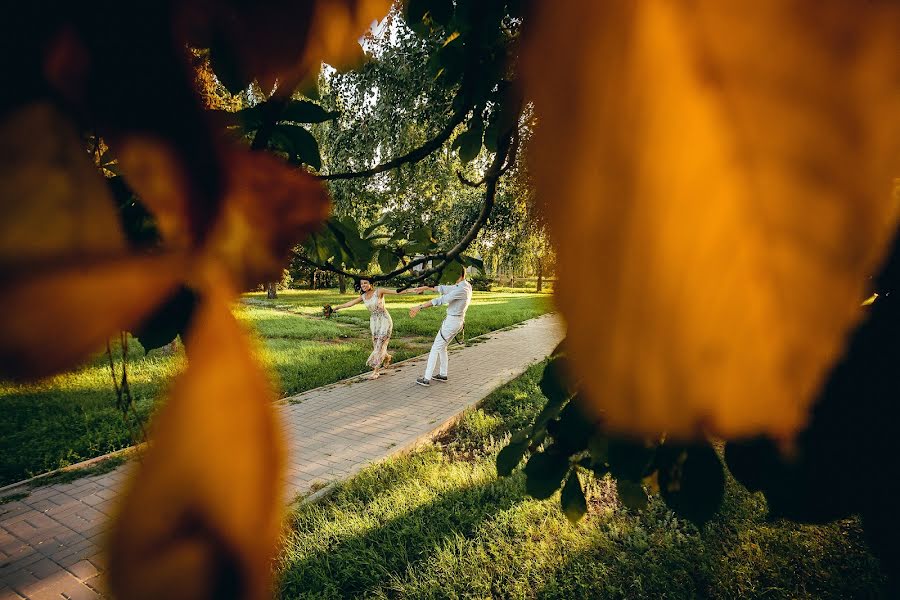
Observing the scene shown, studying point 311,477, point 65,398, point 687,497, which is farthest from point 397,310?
point 687,497

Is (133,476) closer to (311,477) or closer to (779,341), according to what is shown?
(779,341)

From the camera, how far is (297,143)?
2.53ft

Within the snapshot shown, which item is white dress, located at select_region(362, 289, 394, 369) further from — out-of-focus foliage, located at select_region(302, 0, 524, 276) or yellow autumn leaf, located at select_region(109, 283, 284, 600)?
yellow autumn leaf, located at select_region(109, 283, 284, 600)

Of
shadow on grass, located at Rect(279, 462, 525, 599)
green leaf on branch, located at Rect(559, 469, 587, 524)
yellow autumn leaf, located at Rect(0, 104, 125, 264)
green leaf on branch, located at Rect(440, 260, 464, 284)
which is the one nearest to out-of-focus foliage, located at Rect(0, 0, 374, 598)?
yellow autumn leaf, located at Rect(0, 104, 125, 264)

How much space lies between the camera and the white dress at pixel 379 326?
710 centimetres

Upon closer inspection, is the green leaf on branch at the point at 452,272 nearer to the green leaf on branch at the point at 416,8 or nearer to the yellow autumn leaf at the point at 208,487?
the green leaf on branch at the point at 416,8

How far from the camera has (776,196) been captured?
19 centimetres

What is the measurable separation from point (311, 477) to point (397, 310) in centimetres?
1331

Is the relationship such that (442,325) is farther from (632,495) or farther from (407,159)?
(407,159)

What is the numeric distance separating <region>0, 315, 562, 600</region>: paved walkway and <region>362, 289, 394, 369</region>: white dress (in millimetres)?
398

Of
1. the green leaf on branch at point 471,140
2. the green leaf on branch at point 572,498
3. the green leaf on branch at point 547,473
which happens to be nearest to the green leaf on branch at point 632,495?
the green leaf on branch at point 572,498

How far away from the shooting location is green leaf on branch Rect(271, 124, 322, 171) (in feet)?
2.48

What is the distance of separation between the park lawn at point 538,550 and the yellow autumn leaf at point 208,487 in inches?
101

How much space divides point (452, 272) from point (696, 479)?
1004 mm
